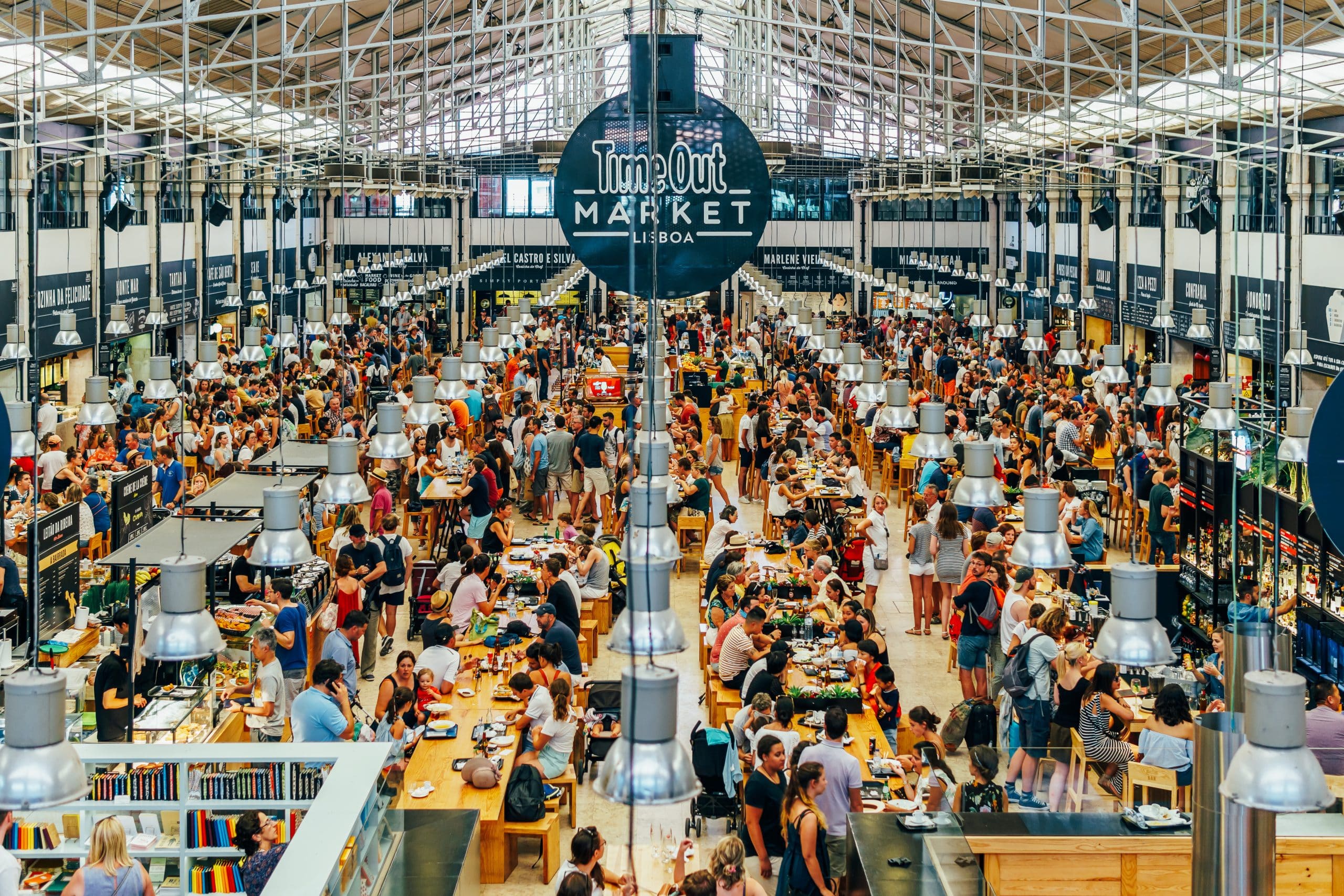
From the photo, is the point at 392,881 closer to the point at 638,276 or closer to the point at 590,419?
the point at 638,276

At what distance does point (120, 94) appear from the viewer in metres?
20.1

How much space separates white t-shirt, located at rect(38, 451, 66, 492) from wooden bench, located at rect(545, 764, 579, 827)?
24.2 feet

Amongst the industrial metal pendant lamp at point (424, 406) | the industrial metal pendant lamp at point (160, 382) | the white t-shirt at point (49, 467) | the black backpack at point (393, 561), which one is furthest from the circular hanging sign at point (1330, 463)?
the white t-shirt at point (49, 467)

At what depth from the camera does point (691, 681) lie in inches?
436

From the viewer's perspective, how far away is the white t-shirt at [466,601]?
1062 cm

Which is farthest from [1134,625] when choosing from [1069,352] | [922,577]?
[1069,352]

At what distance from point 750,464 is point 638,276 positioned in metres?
11.2

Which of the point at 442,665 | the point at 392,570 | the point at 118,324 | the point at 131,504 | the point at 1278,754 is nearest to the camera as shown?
the point at 1278,754

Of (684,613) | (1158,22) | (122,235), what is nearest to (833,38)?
(1158,22)

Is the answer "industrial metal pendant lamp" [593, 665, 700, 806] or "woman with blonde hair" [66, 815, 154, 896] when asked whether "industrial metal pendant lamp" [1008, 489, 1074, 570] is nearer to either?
"industrial metal pendant lamp" [593, 665, 700, 806]

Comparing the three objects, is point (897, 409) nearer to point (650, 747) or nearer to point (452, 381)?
point (452, 381)

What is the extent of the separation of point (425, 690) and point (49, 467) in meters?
6.58

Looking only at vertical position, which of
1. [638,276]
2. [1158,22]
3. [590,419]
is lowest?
[590,419]

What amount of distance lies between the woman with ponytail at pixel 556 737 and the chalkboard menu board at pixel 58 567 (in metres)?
4.55
